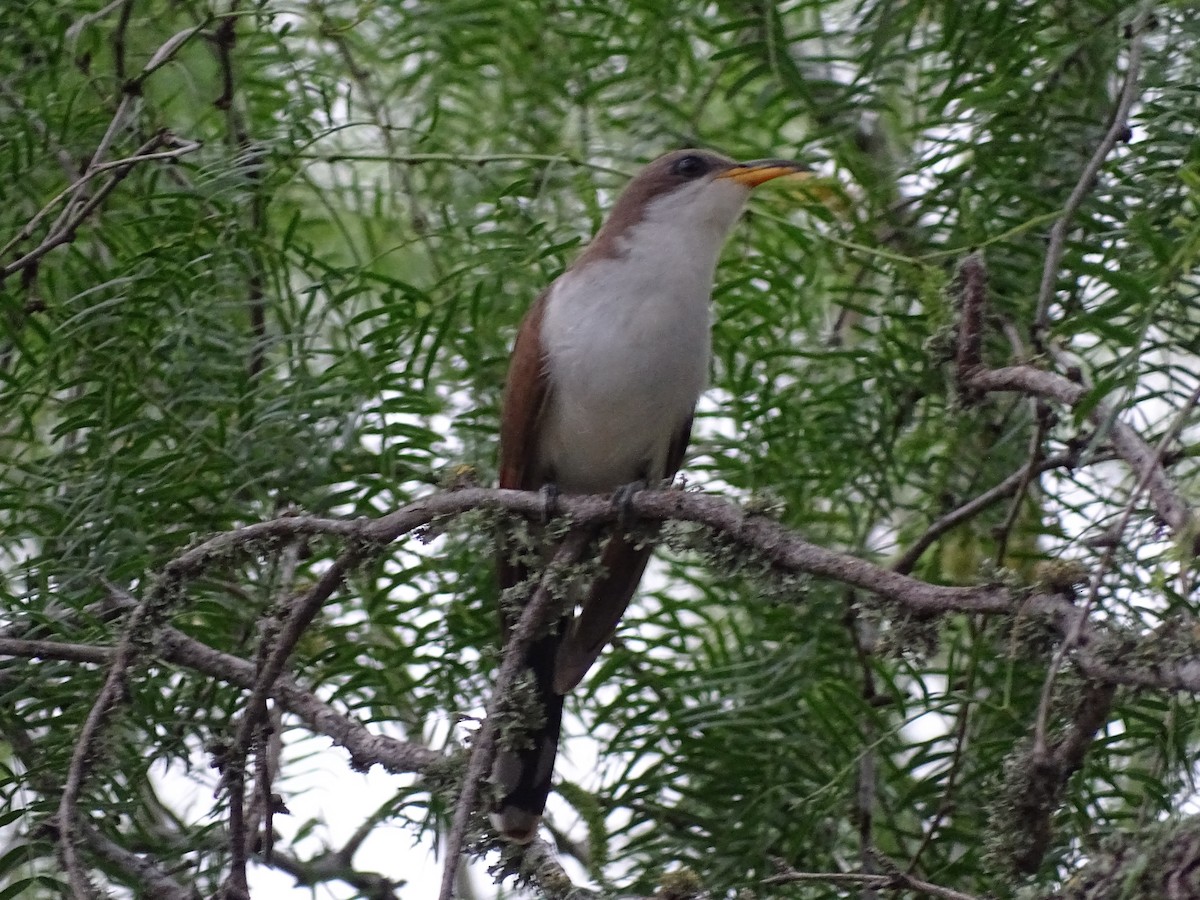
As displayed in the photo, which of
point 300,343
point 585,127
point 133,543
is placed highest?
point 585,127

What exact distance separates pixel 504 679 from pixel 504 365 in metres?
1.05

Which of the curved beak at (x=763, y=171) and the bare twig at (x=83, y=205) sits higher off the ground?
the curved beak at (x=763, y=171)

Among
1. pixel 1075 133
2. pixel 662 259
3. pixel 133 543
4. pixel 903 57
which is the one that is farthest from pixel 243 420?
pixel 1075 133

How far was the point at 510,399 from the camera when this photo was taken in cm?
276

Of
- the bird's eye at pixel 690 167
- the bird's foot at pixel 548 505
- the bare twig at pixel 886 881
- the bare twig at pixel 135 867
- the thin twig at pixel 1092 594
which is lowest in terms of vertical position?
the bare twig at pixel 886 881

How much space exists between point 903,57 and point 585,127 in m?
0.66

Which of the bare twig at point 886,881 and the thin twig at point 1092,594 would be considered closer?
the thin twig at point 1092,594

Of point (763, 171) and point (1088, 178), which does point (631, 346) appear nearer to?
point (763, 171)

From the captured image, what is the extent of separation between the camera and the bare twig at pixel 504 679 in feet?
5.43

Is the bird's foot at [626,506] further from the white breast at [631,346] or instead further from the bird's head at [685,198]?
the bird's head at [685,198]

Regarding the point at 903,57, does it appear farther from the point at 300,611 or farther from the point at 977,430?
the point at 300,611

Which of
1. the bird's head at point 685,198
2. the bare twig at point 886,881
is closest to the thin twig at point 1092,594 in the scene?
the bare twig at point 886,881

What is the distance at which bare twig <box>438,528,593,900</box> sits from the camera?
1655mm

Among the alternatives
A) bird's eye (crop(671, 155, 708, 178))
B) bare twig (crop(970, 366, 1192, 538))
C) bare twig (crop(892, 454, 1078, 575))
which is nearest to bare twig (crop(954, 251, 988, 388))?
bare twig (crop(970, 366, 1192, 538))
